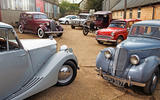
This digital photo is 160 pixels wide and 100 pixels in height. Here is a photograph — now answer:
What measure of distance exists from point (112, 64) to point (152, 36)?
67.4 inches

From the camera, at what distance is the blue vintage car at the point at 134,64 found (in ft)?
11.9

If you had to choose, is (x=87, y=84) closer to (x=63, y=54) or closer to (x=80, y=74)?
(x=80, y=74)

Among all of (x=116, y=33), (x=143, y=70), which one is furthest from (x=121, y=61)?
(x=116, y=33)

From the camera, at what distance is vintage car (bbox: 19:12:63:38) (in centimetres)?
1175

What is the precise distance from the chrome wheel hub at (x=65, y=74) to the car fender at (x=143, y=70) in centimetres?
152

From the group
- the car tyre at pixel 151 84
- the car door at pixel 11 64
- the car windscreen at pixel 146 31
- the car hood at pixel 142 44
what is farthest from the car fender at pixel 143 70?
the car door at pixel 11 64

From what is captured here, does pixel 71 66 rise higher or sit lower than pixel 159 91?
higher

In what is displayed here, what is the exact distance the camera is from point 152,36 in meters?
4.86

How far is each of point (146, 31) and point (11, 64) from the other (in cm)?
413

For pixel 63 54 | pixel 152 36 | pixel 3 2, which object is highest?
pixel 3 2

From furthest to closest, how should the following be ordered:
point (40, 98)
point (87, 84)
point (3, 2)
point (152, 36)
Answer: point (3, 2)
point (152, 36)
point (87, 84)
point (40, 98)

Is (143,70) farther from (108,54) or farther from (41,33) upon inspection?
(41,33)

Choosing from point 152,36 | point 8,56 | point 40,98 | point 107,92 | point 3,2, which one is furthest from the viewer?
point 3,2

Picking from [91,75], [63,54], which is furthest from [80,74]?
[63,54]
